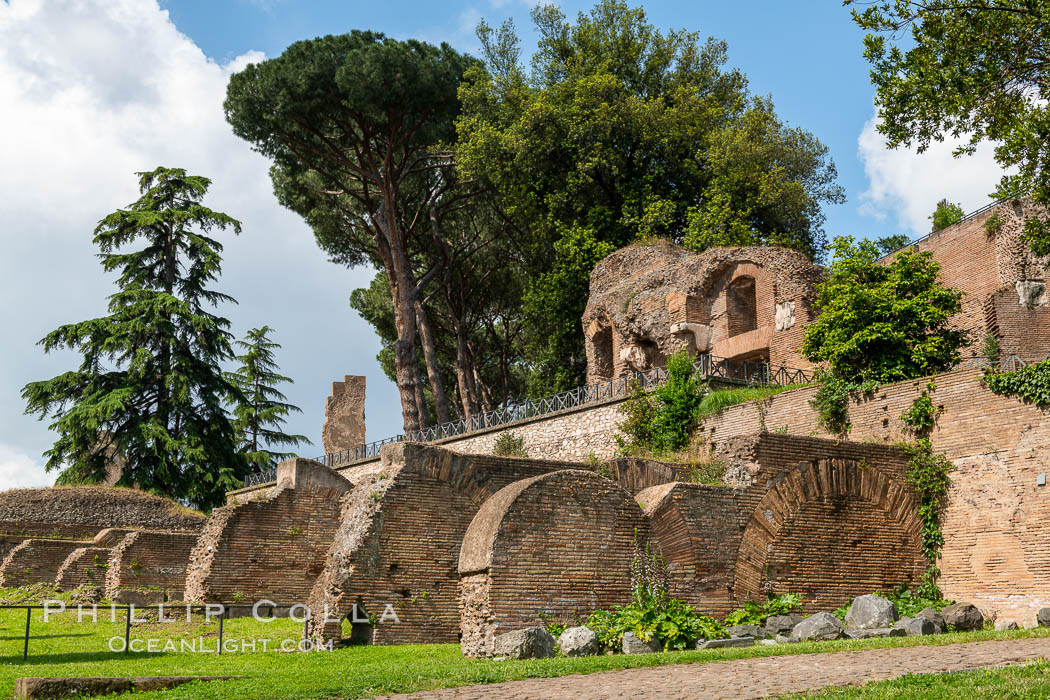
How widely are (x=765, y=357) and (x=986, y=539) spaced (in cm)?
1112

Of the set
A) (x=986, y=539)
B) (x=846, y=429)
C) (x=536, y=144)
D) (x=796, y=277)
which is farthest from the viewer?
(x=536, y=144)

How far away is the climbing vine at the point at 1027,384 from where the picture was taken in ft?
42.9

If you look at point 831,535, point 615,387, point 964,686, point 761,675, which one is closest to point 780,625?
point 831,535

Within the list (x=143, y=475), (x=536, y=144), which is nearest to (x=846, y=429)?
(x=536, y=144)

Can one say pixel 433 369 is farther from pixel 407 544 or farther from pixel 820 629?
pixel 820 629

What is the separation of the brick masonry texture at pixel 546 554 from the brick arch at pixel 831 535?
1697 millimetres

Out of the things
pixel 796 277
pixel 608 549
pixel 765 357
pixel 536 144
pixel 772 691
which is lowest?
pixel 772 691

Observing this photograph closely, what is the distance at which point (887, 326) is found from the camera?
58.4ft

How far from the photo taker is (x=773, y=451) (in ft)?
42.6

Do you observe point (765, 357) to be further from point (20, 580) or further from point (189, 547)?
point (20, 580)

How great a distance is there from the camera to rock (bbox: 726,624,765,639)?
11555mm

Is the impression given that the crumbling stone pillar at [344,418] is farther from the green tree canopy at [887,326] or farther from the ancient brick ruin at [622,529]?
the green tree canopy at [887,326]

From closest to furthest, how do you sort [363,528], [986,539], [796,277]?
[363,528] < [986,539] < [796,277]

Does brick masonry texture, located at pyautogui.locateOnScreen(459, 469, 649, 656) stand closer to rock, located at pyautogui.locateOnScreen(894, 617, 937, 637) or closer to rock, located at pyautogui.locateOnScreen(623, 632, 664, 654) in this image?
rock, located at pyautogui.locateOnScreen(623, 632, 664, 654)
